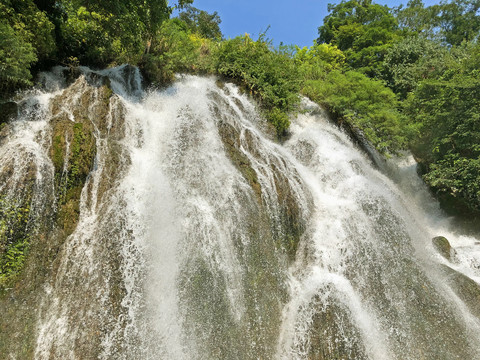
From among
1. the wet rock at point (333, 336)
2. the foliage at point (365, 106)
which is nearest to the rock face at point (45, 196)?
the wet rock at point (333, 336)

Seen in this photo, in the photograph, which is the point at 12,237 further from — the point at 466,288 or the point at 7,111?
the point at 466,288

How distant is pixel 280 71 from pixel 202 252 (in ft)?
36.3

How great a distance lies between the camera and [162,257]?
22.8 ft

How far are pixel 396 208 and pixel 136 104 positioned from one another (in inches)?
402

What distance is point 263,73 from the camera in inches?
570

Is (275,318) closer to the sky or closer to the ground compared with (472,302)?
closer to the sky

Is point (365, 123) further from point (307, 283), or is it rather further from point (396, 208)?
point (307, 283)

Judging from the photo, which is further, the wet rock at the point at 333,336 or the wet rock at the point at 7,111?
the wet rock at the point at 7,111

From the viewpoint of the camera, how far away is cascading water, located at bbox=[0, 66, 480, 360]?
6.08 meters

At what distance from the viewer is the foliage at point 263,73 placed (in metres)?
13.8

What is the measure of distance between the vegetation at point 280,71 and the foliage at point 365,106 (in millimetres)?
50

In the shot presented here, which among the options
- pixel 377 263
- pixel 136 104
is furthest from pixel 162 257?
pixel 136 104

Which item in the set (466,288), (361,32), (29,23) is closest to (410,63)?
(361,32)

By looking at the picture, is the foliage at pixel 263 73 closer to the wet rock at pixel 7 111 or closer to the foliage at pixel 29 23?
the foliage at pixel 29 23
